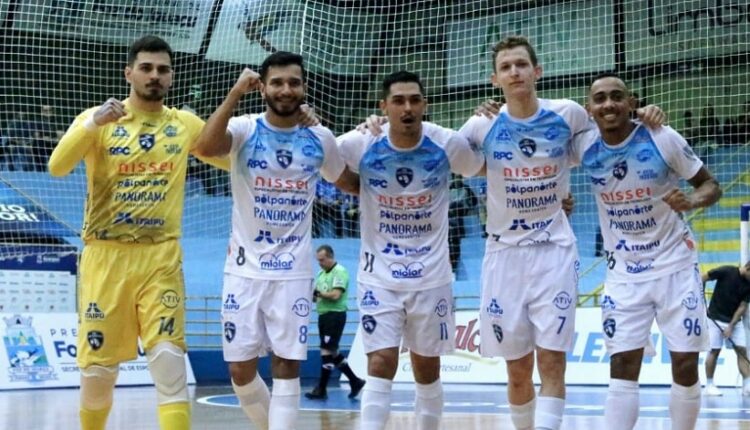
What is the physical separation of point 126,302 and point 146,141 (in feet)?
3.34

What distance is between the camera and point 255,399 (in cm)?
770

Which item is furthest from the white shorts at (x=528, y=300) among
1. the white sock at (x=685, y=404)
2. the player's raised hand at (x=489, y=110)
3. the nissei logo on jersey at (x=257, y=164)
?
the nissei logo on jersey at (x=257, y=164)

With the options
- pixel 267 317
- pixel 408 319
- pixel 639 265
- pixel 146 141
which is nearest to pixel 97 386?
pixel 267 317

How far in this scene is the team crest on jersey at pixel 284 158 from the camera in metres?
7.49

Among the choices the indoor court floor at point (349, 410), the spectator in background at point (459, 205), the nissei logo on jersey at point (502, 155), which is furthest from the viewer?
the spectator in background at point (459, 205)

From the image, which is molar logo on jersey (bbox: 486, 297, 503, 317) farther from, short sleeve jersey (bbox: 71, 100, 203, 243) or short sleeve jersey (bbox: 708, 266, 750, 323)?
short sleeve jersey (bbox: 708, 266, 750, 323)

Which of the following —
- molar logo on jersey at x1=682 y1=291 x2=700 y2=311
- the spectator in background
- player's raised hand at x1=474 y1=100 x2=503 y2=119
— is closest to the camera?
molar logo on jersey at x1=682 y1=291 x2=700 y2=311

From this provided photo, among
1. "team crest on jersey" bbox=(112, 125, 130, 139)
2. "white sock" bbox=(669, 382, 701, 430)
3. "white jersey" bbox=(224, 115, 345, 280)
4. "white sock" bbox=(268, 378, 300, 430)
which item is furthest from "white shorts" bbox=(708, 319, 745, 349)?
"team crest on jersey" bbox=(112, 125, 130, 139)

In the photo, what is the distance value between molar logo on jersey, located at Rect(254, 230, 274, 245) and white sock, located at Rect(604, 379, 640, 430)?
2.32 metres

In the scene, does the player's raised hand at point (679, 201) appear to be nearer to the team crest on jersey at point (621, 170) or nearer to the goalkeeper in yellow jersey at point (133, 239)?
the team crest on jersey at point (621, 170)

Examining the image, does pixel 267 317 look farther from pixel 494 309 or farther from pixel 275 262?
pixel 494 309

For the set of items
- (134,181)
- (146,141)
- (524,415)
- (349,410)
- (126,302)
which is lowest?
(349,410)

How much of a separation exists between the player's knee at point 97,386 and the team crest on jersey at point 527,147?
2890 millimetres

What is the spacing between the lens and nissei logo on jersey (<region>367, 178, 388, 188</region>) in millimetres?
7695
